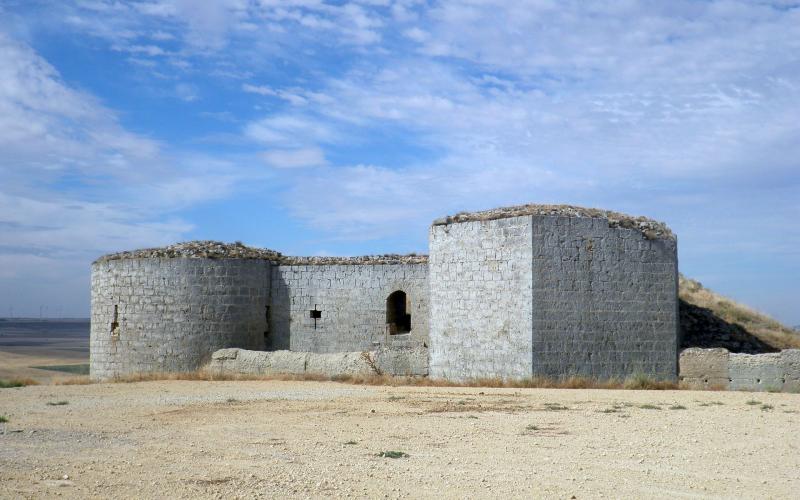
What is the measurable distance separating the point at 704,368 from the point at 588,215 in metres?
3.86

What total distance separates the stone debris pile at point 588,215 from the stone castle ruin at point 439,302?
0.15 ft

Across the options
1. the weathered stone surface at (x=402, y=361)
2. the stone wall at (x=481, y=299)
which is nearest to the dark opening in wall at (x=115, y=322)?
the weathered stone surface at (x=402, y=361)

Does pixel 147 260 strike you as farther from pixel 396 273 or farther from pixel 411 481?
pixel 411 481

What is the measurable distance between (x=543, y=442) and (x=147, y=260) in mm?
13758

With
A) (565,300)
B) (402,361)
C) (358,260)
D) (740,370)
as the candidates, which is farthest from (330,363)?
(740,370)

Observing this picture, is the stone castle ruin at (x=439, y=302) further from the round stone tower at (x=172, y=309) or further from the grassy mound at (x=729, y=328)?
the grassy mound at (x=729, y=328)

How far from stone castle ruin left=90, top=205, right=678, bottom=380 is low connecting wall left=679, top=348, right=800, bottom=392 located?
49 cm

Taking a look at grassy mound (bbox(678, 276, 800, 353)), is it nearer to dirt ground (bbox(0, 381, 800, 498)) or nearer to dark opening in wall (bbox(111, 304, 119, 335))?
dirt ground (bbox(0, 381, 800, 498))

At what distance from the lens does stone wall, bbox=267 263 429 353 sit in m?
19.8

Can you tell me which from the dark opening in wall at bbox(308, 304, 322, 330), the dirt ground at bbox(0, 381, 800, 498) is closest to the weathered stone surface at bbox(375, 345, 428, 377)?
the dark opening in wall at bbox(308, 304, 322, 330)

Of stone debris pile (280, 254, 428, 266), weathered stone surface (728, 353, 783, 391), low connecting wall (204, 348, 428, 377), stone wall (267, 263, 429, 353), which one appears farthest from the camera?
stone debris pile (280, 254, 428, 266)

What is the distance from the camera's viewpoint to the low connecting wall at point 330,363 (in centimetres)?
1784

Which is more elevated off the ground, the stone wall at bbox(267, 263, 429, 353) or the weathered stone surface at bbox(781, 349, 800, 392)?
the stone wall at bbox(267, 263, 429, 353)

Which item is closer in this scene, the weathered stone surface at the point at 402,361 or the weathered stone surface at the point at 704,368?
the weathered stone surface at the point at 704,368
